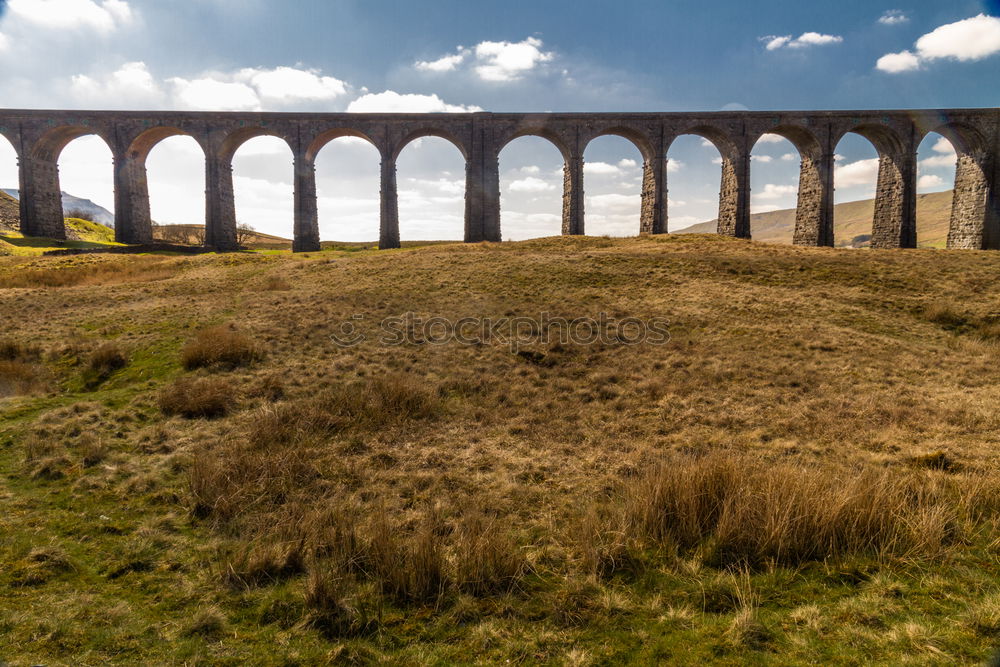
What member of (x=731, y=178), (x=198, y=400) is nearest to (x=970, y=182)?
(x=731, y=178)

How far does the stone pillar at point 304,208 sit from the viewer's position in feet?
123

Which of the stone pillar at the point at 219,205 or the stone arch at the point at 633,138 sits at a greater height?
the stone arch at the point at 633,138

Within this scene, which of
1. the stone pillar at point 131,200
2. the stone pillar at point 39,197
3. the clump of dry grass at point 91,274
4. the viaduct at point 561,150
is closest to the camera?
the clump of dry grass at point 91,274

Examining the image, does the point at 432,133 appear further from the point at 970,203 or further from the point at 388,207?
the point at 970,203

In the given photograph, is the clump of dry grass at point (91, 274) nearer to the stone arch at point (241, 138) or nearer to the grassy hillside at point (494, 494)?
the grassy hillside at point (494, 494)

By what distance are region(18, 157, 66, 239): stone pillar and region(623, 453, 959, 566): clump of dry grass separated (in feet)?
179

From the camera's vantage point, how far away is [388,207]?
38.2 metres

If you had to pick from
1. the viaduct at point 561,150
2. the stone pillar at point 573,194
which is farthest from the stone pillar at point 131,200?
the stone pillar at point 573,194

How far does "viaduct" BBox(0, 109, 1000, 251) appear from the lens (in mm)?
36562

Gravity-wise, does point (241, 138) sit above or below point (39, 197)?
above

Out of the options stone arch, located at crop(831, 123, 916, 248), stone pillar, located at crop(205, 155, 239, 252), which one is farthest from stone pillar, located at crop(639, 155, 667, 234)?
stone pillar, located at crop(205, 155, 239, 252)

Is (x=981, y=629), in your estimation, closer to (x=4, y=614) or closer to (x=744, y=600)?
(x=744, y=600)

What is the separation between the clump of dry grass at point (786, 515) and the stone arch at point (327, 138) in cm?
3933

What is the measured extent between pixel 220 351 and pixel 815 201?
143 ft
